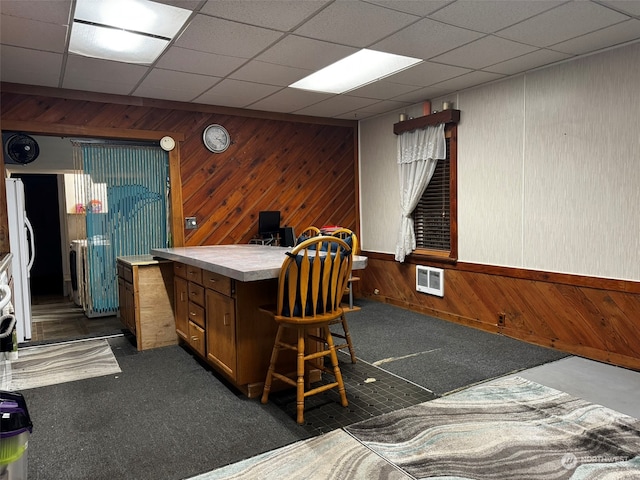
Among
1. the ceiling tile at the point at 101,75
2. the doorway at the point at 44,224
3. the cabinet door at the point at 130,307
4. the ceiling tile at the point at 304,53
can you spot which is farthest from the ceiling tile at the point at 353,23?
the doorway at the point at 44,224

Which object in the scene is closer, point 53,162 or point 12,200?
point 12,200

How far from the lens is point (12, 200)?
4.23 metres

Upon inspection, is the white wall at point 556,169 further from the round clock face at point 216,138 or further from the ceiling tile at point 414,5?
the round clock face at point 216,138

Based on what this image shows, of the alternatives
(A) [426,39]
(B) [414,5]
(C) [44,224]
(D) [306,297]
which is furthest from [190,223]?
(C) [44,224]

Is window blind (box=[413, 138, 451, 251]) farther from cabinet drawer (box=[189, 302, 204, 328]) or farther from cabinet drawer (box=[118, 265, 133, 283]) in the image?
cabinet drawer (box=[118, 265, 133, 283])

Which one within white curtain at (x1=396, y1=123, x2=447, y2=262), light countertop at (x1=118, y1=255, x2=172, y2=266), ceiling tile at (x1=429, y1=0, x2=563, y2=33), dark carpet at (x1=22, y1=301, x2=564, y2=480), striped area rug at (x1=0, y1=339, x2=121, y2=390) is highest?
ceiling tile at (x1=429, y1=0, x2=563, y2=33)

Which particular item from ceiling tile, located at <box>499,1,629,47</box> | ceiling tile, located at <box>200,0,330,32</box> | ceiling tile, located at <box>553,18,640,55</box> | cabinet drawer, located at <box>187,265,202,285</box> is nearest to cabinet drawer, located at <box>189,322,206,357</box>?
cabinet drawer, located at <box>187,265,202,285</box>

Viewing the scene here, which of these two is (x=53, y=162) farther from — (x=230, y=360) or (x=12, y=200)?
(x=230, y=360)

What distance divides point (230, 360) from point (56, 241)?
6.98 metres

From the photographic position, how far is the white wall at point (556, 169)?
3.41m

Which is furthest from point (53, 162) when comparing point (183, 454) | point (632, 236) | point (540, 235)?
point (632, 236)

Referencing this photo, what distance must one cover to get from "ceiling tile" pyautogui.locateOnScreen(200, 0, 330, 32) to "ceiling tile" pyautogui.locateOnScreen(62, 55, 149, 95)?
1320 mm

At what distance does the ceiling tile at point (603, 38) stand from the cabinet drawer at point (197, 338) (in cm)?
343

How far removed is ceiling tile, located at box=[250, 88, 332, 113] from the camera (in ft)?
15.3
